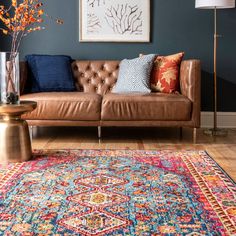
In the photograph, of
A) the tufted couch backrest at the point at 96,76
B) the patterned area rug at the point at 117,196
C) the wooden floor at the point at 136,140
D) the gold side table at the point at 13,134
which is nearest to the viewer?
the patterned area rug at the point at 117,196

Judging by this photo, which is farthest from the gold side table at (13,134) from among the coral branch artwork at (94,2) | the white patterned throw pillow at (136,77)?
the coral branch artwork at (94,2)

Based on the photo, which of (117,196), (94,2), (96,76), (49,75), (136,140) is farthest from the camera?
(94,2)

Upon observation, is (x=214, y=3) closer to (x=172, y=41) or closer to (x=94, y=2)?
(x=172, y=41)

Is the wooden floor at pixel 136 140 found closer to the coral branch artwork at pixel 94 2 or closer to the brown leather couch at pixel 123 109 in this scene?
the brown leather couch at pixel 123 109

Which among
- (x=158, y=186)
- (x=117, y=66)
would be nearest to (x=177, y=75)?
(x=117, y=66)

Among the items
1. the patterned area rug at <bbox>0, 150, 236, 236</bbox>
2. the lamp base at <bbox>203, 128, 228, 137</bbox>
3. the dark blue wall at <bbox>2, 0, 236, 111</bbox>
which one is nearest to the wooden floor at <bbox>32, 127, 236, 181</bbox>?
the lamp base at <bbox>203, 128, 228, 137</bbox>

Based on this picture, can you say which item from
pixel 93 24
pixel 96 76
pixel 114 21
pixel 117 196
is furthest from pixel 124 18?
pixel 117 196

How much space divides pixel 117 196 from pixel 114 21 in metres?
2.98

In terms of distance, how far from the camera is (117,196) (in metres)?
2.54

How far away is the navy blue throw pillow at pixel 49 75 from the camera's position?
4.64 metres

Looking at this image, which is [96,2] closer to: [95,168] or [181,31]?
[181,31]

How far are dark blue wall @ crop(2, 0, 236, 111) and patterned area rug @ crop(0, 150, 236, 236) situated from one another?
180cm

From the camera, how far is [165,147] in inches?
158

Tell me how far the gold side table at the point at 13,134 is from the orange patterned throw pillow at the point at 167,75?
163 cm
